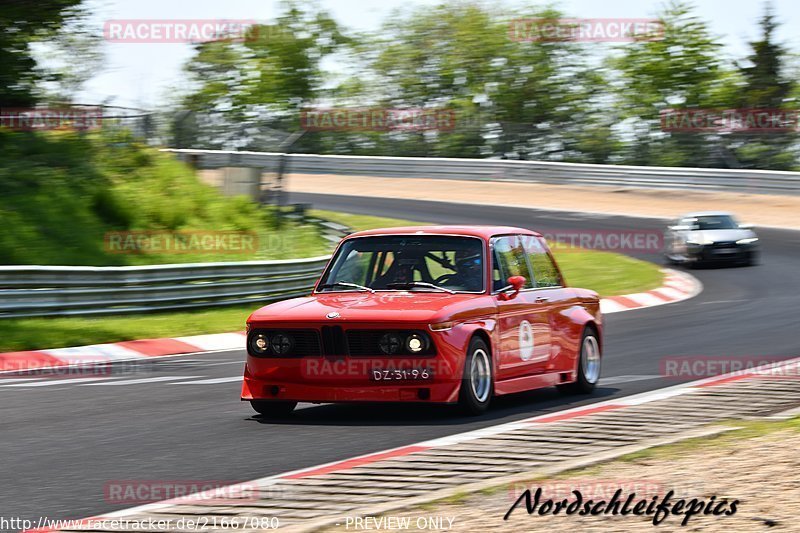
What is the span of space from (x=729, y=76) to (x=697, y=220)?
35706 millimetres

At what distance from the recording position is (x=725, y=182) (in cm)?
3841

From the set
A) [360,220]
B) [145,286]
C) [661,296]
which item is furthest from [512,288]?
[360,220]

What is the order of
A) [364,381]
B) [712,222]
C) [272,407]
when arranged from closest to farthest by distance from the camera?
[364,381] < [272,407] < [712,222]

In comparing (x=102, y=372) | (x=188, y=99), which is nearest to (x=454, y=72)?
(x=188, y=99)

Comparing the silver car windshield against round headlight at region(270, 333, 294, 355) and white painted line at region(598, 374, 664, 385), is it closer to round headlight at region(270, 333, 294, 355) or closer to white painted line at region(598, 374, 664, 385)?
white painted line at region(598, 374, 664, 385)

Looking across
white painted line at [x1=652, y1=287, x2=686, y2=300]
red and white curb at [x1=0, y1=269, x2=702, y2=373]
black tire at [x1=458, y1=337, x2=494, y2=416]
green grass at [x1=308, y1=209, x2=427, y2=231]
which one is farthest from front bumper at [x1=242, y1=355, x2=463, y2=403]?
green grass at [x1=308, y1=209, x2=427, y2=231]

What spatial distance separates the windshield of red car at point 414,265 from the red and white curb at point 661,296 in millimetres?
9641

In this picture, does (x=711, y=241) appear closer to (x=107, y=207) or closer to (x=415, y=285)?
(x=107, y=207)

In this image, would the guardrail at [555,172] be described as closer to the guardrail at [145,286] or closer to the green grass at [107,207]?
the green grass at [107,207]

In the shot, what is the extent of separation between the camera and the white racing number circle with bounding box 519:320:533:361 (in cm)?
953
